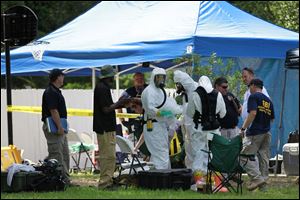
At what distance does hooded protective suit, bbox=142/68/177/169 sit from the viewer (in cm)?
1223

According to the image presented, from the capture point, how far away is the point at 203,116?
39.7 feet

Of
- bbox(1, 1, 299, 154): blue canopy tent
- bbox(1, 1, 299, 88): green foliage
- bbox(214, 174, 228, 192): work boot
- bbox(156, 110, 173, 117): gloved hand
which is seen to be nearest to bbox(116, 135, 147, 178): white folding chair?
bbox(156, 110, 173, 117): gloved hand

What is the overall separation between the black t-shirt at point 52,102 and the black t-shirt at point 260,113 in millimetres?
2772

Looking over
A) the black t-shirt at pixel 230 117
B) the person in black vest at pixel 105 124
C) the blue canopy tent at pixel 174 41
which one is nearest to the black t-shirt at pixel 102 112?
the person in black vest at pixel 105 124

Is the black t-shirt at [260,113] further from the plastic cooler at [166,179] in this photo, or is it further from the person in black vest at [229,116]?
the plastic cooler at [166,179]

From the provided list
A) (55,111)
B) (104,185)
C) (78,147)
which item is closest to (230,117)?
(104,185)

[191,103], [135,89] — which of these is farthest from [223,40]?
[191,103]

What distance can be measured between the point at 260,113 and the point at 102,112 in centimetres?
240

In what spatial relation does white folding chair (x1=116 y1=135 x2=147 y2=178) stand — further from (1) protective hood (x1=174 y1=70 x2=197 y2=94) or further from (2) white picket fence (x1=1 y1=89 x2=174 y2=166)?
(2) white picket fence (x1=1 y1=89 x2=174 y2=166)

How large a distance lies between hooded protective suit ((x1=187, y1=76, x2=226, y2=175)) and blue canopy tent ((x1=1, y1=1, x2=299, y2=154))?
118 inches

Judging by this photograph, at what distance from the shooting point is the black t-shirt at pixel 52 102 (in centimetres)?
1249

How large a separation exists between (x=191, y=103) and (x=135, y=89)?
351 cm

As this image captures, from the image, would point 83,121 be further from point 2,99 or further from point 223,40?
point 223,40

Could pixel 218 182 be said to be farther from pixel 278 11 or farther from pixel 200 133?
Result: pixel 278 11
